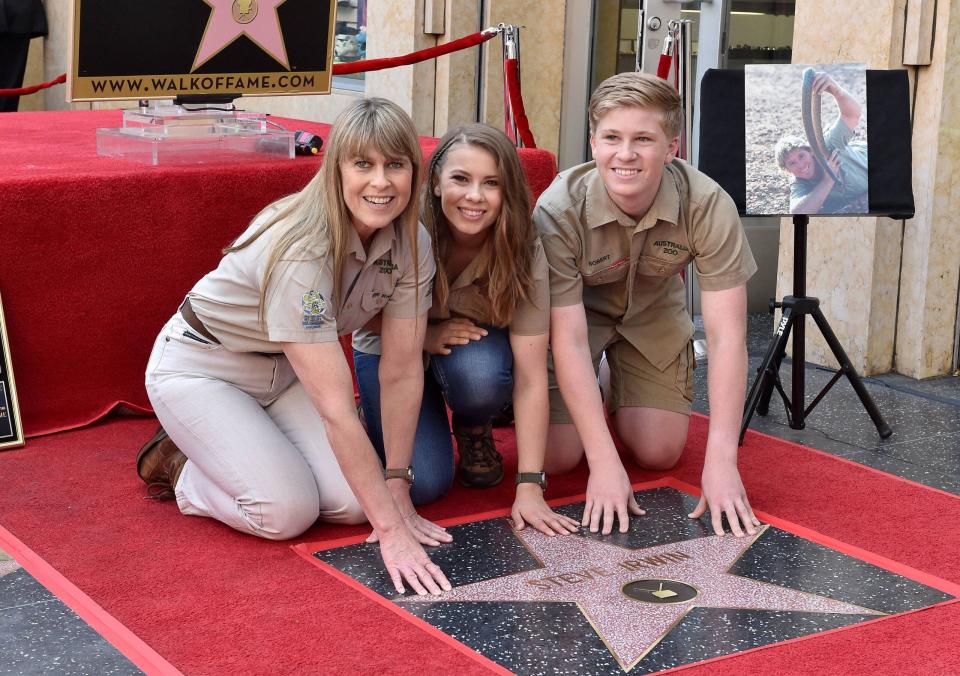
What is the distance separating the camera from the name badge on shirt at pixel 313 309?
7.44 feet

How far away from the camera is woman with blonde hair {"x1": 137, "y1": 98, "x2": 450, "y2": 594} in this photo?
2275 mm

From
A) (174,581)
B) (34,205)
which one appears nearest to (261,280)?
(174,581)

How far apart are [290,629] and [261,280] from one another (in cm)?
67

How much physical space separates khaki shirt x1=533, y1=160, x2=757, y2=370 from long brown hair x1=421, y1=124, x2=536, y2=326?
115mm

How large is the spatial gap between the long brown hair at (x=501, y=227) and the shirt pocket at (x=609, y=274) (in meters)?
0.27

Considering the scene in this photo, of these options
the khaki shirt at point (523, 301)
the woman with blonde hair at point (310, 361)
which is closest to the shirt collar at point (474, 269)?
the khaki shirt at point (523, 301)

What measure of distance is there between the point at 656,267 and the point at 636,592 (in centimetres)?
85

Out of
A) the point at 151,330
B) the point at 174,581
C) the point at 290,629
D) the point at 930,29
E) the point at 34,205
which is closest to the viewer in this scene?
the point at 290,629

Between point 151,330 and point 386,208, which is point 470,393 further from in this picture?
point 151,330

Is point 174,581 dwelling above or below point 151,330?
below

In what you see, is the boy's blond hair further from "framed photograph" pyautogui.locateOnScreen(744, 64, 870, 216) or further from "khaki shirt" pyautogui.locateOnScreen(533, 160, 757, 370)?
"framed photograph" pyautogui.locateOnScreen(744, 64, 870, 216)

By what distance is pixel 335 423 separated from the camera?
226 cm

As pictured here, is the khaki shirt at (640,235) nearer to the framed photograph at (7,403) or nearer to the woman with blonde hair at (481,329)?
the woman with blonde hair at (481,329)

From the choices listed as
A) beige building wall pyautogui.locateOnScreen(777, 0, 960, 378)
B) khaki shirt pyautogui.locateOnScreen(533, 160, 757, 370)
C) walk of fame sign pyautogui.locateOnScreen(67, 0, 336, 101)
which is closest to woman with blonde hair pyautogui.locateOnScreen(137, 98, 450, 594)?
khaki shirt pyautogui.locateOnScreen(533, 160, 757, 370)
